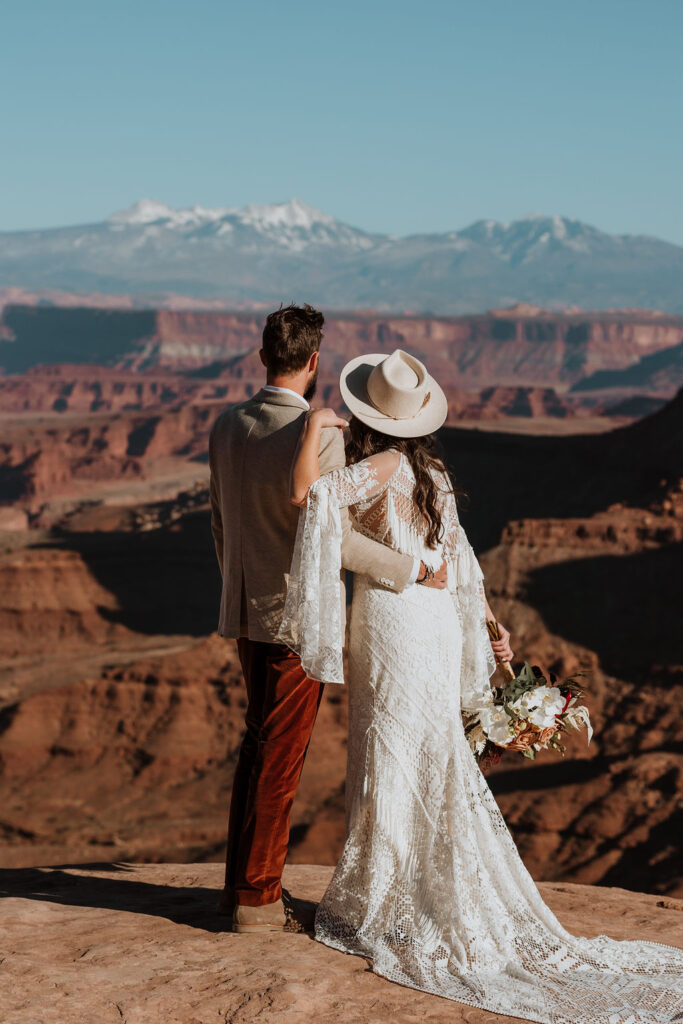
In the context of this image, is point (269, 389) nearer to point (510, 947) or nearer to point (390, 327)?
point (510, 947)

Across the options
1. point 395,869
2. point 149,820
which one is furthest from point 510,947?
point 149,820

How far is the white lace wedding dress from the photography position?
361 centimetres

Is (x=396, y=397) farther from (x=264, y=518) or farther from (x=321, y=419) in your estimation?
(x=264, y=518)

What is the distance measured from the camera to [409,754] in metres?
3.81

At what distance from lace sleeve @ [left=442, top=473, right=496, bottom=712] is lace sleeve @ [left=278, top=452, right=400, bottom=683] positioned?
1.79 feet

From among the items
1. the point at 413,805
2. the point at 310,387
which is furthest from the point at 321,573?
the point at 413,805

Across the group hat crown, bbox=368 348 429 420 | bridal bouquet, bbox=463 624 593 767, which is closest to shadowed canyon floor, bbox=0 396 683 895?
bridal bouquet, bbox=463 624 593 767

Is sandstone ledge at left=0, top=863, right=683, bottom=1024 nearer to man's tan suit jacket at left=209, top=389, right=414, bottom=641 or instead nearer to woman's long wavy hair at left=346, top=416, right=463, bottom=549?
man's tan suit jacket at left=209, top=389, right=414, bottom=641

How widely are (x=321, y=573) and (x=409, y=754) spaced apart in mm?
747

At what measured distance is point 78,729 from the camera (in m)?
18.8

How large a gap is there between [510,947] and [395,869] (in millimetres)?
467

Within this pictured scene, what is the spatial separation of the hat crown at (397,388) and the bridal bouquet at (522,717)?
1024 millimetres

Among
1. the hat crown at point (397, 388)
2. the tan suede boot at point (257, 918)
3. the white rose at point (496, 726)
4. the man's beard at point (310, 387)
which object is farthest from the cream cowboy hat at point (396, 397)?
the tan suede boot at point (257, 918)

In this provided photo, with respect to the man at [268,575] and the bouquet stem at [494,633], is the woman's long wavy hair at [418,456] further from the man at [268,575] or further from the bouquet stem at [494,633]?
the bouquet stem at [494,633]
